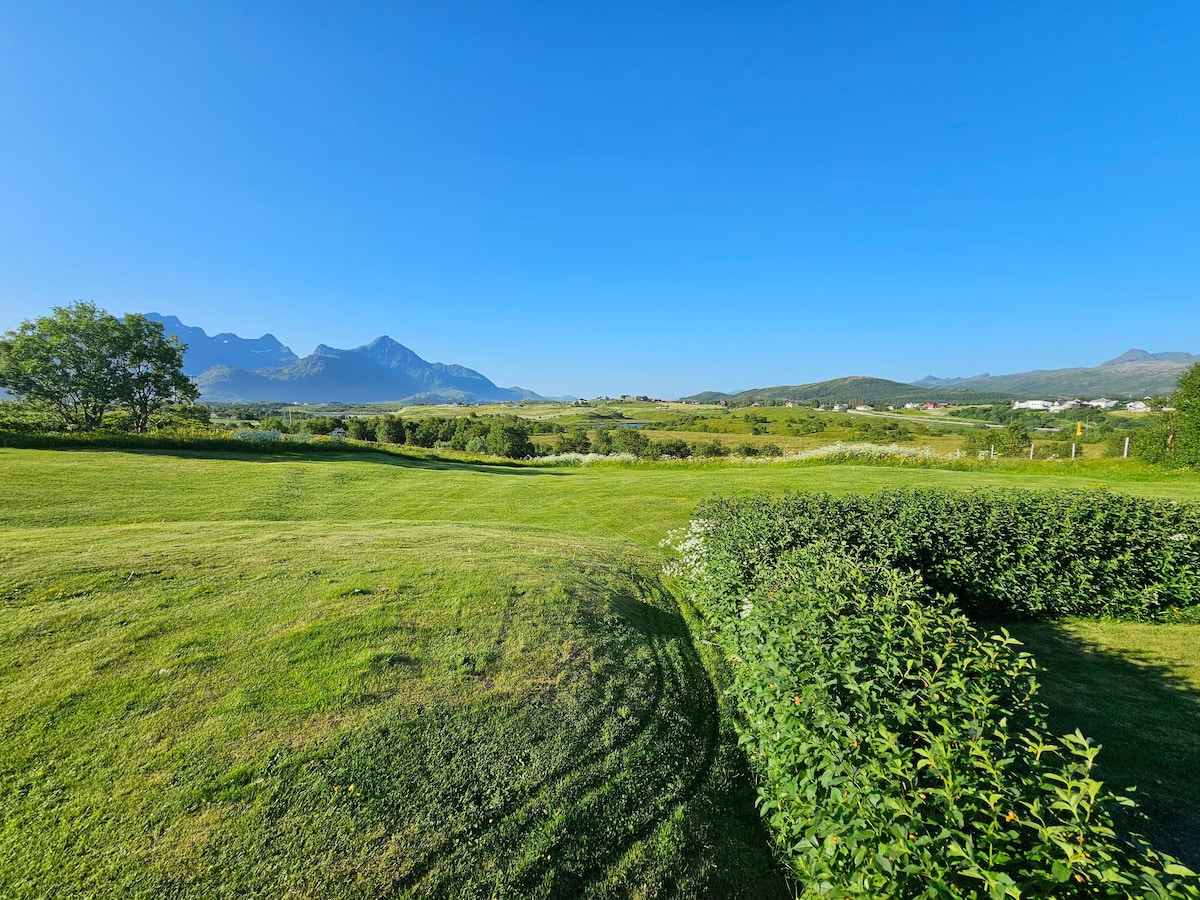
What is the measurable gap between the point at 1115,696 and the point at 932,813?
19.5 ft

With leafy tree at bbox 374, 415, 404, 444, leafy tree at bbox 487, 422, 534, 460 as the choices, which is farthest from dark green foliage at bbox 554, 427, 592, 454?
leafy tree at bbox 374, 415, 404, 444

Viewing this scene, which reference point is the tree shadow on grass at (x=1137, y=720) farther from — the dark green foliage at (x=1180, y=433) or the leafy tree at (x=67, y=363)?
the leafy tree at (x=67, y=363)

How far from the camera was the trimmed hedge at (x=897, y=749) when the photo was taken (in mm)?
1985

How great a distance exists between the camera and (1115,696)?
5.82 meters

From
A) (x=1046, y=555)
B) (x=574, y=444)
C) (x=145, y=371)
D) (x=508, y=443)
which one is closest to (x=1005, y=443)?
(x=1046, y=555)

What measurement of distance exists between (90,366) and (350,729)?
41380mm

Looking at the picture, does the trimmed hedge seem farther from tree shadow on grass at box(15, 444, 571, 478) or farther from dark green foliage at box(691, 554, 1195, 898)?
tree shadow on grass at box(15, 444, 571, 478)

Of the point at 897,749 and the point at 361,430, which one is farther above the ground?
the point at 361,430

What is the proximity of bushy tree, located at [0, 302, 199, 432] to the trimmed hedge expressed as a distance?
41717 mm

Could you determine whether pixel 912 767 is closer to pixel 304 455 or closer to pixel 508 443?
pixel 304 455

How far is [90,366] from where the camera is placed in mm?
30234

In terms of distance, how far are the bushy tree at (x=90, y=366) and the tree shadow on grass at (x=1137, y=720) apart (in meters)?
44.5

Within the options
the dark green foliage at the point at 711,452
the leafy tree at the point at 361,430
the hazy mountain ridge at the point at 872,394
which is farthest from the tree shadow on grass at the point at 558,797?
the hazy mountain ridge at the point at 872,394

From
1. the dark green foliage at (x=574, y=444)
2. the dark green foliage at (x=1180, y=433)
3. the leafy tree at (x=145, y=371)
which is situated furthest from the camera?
the dark green foliage at (x=574, y=444)
